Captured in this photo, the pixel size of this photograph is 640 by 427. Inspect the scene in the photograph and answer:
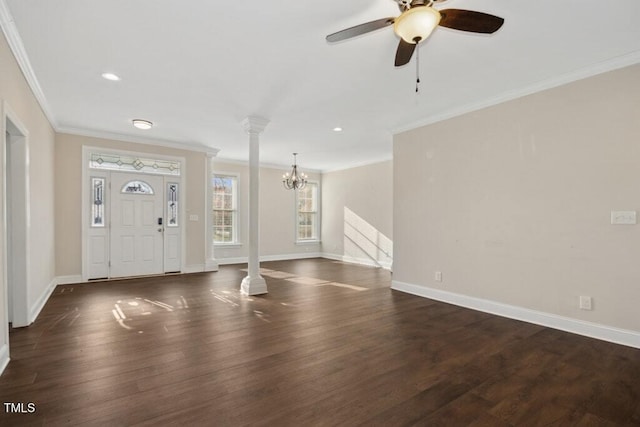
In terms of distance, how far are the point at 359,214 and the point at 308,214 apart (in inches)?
74.5

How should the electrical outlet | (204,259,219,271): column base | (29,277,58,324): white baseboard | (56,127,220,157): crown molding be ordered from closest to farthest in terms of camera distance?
the electrical outlet, (29,277,58,324): white baseboard, (56,127,220,157): crown molding, (204,259,219,271): column base

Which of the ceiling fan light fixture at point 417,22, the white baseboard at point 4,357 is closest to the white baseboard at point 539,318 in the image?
the ceiling fan light fixture at point 417,22

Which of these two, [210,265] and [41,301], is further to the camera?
[210,265]

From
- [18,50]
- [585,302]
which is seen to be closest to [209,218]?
[18,50]

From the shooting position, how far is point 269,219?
8719mm

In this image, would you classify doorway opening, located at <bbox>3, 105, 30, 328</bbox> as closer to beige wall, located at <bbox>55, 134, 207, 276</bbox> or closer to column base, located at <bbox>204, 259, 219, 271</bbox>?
beige wall, located at <bbox>55, 134, 207, 276</bbox>

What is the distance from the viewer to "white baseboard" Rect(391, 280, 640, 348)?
2.96m

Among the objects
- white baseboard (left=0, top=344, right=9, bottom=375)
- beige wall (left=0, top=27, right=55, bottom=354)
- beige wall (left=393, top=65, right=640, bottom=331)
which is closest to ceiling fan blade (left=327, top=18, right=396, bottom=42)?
beige wall (left=393, top=65, right=640, bottom=331)

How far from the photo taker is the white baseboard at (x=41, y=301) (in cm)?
353

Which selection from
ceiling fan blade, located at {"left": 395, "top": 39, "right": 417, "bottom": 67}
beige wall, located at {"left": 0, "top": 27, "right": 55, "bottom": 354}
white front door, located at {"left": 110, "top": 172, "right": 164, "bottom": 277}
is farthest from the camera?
white front door, located at {"left": 110, "top": 172, "right": 164, "bottom": 277}

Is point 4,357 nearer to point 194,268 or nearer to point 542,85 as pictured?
point 194,268

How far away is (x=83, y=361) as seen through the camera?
2.55m

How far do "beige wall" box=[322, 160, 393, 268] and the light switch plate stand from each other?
4.63 meters

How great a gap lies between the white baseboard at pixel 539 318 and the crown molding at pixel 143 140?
5160 millimetres
